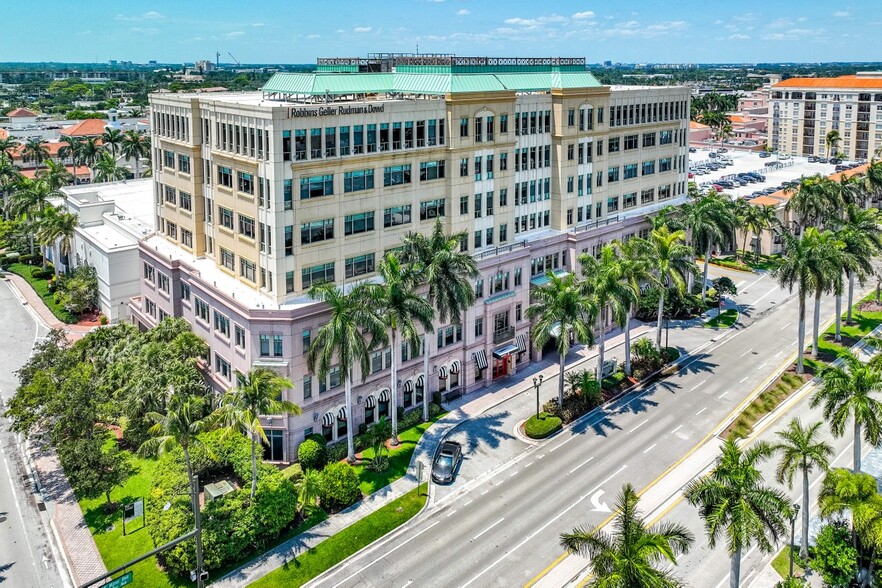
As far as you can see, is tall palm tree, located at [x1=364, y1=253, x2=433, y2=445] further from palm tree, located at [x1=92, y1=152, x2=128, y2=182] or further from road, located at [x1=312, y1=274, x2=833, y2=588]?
palm tree, located at [x1=92, y1=152, x2=128, y2=182]

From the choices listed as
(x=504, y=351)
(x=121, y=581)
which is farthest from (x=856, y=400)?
(x=121, y=581)

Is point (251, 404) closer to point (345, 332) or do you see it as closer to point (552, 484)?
point (345, 332)

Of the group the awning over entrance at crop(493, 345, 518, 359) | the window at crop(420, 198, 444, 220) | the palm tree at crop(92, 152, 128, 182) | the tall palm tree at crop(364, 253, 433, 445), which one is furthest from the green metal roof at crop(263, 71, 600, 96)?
the palm tree at crop(92, 152, 128, 182)

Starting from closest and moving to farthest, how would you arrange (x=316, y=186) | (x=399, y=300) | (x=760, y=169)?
1. (x=399, y=300)
2. (x=316, y=186)
3. (x=760, y=169)

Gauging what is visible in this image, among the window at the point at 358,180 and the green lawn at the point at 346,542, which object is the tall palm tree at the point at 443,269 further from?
the green lawn at the point at 346,542

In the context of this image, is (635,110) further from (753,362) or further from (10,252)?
(10,252)

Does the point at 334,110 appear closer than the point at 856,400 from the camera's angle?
No

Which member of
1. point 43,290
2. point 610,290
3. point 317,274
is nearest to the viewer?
point 317,274
